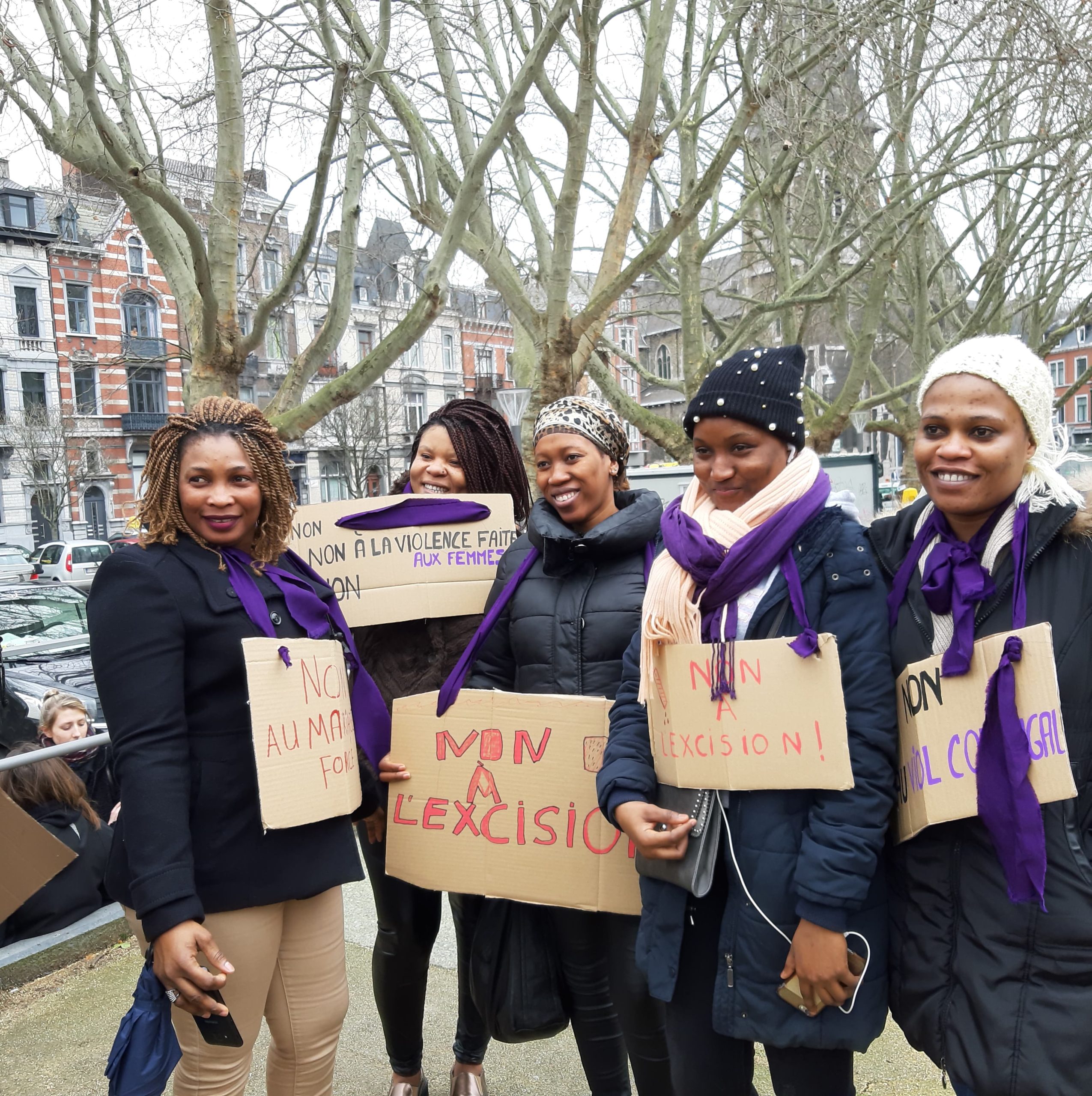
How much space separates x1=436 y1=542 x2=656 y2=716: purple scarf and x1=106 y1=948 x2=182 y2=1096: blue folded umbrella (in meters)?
0.89

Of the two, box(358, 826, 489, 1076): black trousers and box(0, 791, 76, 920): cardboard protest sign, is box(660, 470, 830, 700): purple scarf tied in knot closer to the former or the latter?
box(358, 826, 489, 1076): black trousers

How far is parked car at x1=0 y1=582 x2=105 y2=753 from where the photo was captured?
5766 mm

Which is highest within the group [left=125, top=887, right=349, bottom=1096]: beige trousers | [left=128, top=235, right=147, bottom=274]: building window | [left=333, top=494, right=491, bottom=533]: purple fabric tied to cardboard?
[left=128, top=235, right=147, bottom=274]: building window

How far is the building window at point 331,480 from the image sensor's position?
4394 cm

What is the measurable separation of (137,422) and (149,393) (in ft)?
6.97

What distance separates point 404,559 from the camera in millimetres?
2951

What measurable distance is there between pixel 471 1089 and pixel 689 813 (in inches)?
60.4

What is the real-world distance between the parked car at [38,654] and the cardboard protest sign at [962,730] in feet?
15.0

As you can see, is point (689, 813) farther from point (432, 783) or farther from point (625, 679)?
point (432, 783)

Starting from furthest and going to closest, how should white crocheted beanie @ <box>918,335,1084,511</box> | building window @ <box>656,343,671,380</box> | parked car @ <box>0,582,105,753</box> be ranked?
1. building window @ <box>656,343,671,380</box>
2. parked car @ <box>0,582,105,753</box>
3. white crocheted beanie @ <box>918,335,1084,511</box>

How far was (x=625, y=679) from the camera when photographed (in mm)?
2242

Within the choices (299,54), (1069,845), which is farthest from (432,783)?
(299,54)

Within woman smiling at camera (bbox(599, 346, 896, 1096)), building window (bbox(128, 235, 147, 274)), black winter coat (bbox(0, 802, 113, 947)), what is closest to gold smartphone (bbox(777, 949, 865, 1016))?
woman smiling at camera (bbox(599, 346, 896, 1096))

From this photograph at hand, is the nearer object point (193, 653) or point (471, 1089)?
point (193, 653)
